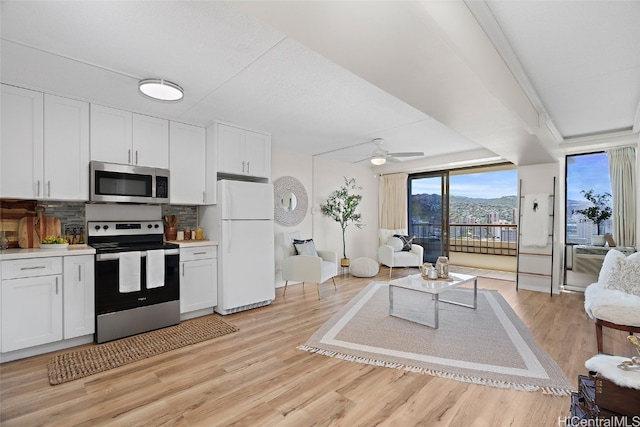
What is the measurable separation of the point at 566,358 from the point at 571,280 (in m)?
3.09

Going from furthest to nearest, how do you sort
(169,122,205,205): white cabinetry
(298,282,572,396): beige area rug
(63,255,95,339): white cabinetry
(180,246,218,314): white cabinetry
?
(169,122,205,205): white cabinetry < (180,246,218,314): white cabinetry < (63,255,95,339): white cabinetry < (298,282,572,396): beige area rug

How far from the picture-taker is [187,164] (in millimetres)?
3736

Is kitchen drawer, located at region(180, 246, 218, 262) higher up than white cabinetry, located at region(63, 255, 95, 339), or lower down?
higher up

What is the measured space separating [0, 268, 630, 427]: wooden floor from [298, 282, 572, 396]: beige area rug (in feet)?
0.37

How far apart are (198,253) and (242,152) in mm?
1416

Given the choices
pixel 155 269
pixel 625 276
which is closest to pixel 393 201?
pixel 625 276

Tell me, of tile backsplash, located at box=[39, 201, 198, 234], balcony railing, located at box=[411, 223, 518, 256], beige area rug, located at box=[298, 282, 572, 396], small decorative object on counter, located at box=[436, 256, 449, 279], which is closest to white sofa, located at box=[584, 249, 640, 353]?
beige area rug, located at box=[298, 282, 572, 396]

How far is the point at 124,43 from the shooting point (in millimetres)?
2043

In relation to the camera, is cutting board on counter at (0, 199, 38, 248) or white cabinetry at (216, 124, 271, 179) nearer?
cutting board on counter at (0, 199, 38, 248)

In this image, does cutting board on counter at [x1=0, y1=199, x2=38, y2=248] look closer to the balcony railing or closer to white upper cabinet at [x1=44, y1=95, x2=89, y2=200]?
white upper cabinet at [x1=44, y1=95, x2=89, y2=200]

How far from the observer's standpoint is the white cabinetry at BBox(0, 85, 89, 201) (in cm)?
267

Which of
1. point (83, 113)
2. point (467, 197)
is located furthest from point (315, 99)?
point (467, 197)

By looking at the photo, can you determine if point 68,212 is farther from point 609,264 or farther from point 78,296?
point 609,264

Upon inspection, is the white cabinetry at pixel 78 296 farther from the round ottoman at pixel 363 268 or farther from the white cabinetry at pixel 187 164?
the round ottoman at pixel 363 268
